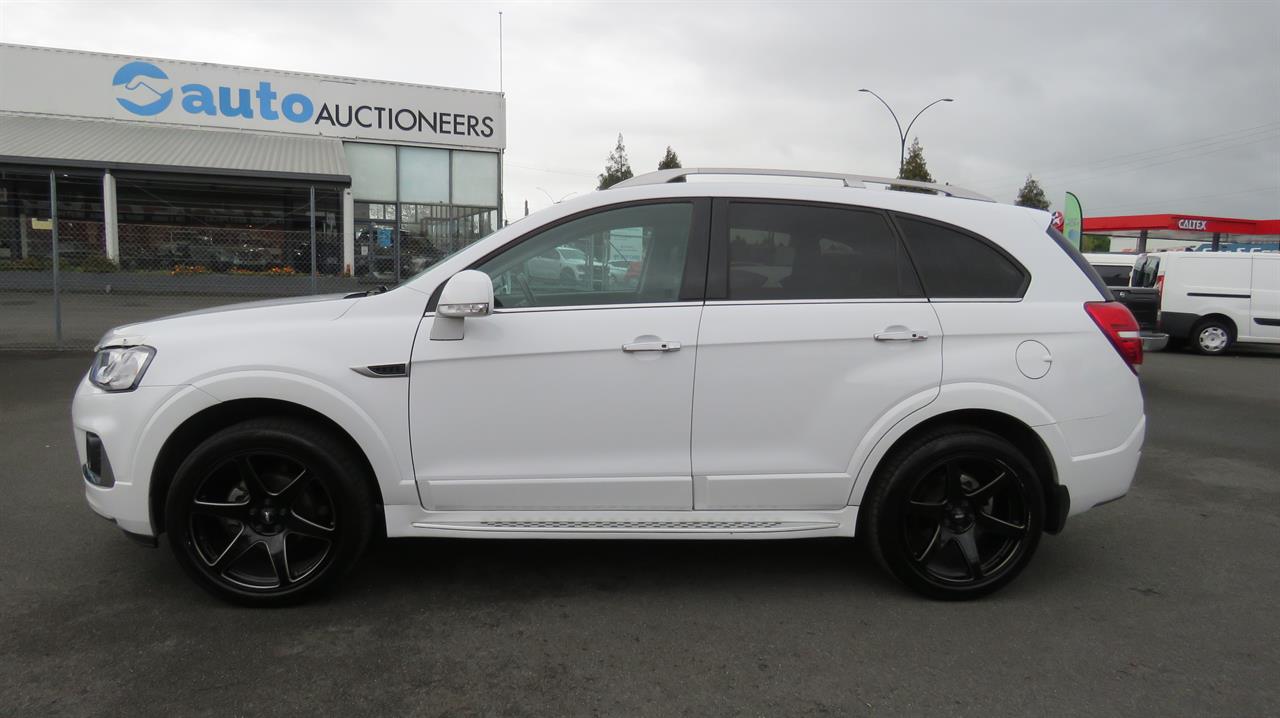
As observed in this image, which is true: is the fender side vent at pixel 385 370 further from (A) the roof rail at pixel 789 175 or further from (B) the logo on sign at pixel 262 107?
(B) the logo on sign at pixel 262 107

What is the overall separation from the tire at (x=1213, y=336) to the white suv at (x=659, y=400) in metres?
13.5

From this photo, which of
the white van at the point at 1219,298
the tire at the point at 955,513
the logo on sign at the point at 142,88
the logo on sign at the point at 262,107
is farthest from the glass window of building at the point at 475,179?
the tire at the point at 955,513

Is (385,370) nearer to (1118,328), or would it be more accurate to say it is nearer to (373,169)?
(1118,328)

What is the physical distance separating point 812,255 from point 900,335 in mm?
498

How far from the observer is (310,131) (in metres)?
25.0

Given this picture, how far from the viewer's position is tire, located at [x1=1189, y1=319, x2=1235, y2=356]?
47.5 ft

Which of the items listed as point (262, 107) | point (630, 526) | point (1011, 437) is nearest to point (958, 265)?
point (1011, 437)

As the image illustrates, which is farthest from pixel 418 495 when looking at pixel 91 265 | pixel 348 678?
pixel 91 265

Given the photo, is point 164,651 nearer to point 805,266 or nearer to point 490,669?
point 490,669

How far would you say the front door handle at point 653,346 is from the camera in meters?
3.25

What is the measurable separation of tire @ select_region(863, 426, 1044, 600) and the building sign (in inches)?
953

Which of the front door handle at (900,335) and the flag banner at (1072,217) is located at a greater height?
the flag banner at (1072,217)

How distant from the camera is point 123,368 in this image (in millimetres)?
3287

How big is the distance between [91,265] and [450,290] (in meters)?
10.1
